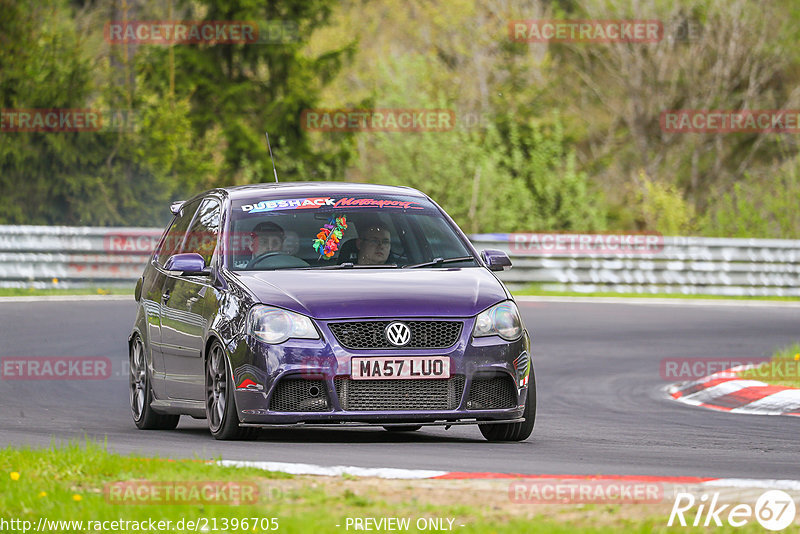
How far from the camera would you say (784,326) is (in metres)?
21.0

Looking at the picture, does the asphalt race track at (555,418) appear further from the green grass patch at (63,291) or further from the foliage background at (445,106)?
the foliage background at (445,106)

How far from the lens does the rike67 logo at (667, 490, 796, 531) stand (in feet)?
19.7

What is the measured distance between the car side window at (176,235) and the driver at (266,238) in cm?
117

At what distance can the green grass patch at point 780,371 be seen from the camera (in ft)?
44.4

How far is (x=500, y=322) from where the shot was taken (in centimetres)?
923

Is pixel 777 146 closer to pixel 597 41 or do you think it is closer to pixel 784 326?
pixel 597 41

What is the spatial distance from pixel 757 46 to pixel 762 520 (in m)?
37.6

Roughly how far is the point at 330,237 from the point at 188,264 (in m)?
0.96

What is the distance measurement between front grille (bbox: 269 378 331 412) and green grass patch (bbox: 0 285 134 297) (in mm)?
14482
